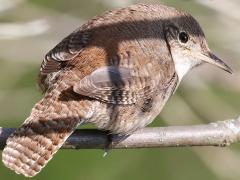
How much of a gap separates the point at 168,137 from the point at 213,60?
0.84 metres

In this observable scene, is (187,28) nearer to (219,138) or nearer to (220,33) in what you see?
(220,33)

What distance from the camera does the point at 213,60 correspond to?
584cm

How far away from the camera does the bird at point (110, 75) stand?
498 cm

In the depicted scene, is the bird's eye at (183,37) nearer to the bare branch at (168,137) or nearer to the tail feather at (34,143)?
the bare branch at (168,137)

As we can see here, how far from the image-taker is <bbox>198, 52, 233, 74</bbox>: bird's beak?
18.8 ft

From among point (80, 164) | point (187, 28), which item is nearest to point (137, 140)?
point (187, 28)

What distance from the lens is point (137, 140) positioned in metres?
5.31

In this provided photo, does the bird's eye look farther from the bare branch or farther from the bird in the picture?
the bare branch

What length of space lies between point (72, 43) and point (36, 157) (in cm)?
84

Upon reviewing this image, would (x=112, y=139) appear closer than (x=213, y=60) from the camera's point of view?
Yes

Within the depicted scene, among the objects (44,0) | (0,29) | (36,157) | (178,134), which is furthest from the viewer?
(44,0)

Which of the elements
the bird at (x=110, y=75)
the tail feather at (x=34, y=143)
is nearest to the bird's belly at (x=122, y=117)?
the bird at (x=110, y=75)

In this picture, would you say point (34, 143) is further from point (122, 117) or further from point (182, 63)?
point (182, 63)

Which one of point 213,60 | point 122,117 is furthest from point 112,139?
point 213,60
